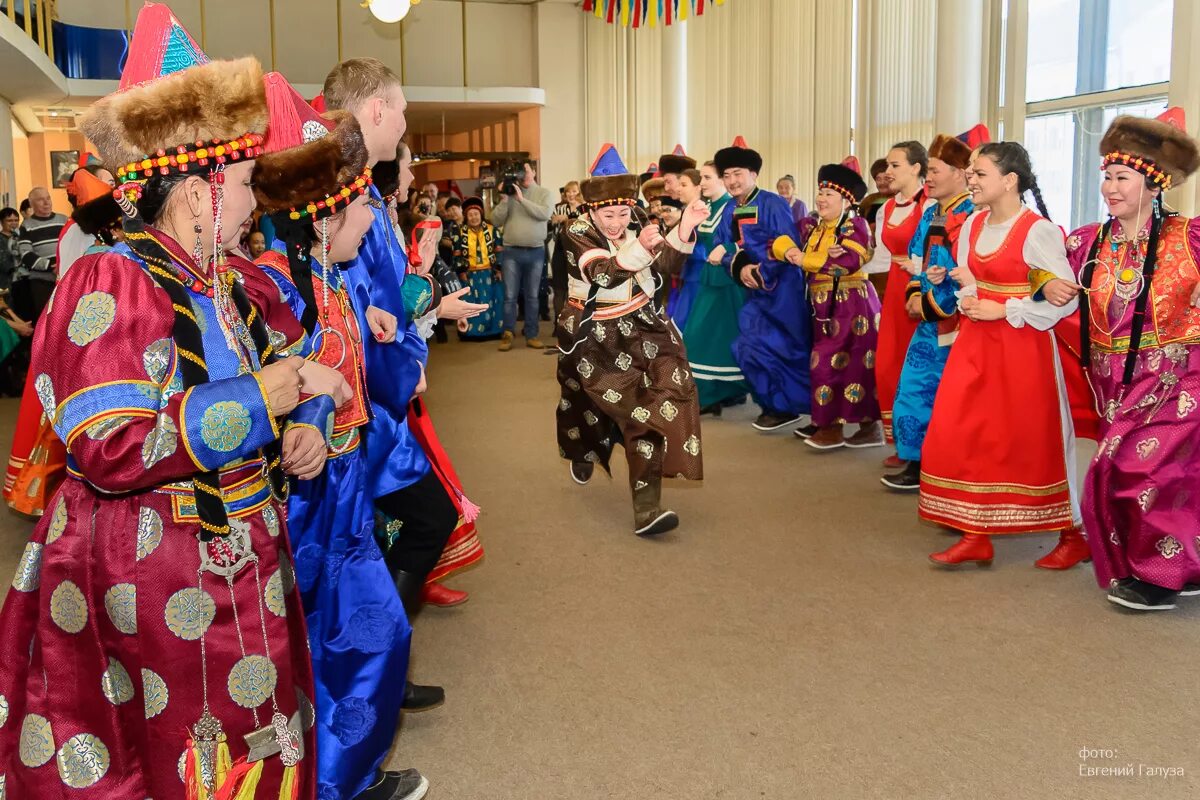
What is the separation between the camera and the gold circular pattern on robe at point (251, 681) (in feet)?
5.54

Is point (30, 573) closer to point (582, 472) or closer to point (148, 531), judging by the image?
point (148, 531)

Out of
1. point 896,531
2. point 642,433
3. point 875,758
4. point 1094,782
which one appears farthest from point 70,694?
point 896,531

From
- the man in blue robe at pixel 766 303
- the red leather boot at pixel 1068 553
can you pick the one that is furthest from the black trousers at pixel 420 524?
the man in blue robe at pixel 766 303

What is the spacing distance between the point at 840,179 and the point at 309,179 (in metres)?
4.13

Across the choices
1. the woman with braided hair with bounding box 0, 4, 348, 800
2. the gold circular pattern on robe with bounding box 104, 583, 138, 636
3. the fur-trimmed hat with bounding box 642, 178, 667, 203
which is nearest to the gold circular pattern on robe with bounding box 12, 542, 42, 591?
the woman with braided hair with bounding box 0, 4, 348, 800

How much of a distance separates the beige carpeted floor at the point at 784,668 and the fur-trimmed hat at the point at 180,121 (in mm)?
1478

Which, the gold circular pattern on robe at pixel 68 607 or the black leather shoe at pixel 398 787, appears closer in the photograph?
the gold circular pattern on robe at pixel 68 607

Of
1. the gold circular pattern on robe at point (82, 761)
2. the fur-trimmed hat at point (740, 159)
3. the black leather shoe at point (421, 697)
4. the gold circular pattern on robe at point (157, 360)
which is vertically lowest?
the black leather shoe at point (421, 697)

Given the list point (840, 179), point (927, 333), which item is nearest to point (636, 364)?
point (927, 333)

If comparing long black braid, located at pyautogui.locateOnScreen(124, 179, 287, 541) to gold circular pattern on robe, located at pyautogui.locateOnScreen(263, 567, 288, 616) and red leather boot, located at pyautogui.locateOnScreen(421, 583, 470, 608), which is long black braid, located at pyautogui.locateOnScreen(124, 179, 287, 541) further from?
red leather boot, located at pyautogui.locateOnScreen(421, 583, 470, 608)

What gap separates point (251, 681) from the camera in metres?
1.70

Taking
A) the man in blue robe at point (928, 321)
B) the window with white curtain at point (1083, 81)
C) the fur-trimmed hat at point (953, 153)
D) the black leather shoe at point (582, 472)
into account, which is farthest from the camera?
the window with white curtain at point (1083, 81)

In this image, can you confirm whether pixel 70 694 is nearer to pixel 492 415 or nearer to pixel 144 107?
pixel 144 107

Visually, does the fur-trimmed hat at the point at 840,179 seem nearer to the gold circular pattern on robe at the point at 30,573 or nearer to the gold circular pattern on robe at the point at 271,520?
the gold circular pattern on robe at the point at 271,520
